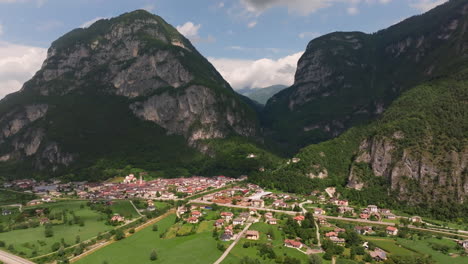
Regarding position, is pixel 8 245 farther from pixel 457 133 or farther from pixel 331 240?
pixel 457 133

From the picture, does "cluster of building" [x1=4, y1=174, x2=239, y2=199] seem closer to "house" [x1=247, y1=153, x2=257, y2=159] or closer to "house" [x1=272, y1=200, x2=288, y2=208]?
"house" [x1=247, y1=153, x2=257, y2=159]

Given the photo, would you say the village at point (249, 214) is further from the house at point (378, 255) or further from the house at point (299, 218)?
the house at point (378, 255)

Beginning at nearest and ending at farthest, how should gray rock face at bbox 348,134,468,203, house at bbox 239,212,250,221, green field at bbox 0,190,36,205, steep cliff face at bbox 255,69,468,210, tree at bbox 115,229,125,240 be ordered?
tree at bbox 115,229,125,240, house at bbox 239,212,250,221, gray rock face at bbox 348,134,468,203, steep cliff face at bbox 255,69,468,210, green field at bbox 0,190,36,205

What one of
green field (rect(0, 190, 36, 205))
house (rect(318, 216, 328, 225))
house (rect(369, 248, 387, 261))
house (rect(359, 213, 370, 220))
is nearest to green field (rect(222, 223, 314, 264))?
house (rect(369, 248, 387, 261))

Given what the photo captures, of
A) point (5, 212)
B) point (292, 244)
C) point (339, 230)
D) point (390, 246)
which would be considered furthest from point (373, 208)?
point (5, 212)

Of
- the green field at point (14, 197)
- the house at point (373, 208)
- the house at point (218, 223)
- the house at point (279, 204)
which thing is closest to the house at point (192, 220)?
the house at point (218, 223)

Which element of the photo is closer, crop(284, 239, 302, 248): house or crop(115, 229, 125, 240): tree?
crop(284, 239, 302, 248): house

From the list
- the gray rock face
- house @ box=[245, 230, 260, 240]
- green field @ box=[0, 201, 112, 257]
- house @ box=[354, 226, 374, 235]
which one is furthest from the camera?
the gray rock face

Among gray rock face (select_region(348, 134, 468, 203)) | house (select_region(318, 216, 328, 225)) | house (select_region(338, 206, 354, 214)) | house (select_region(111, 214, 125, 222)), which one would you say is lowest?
house (select_region(111, 214, 125, 222))
